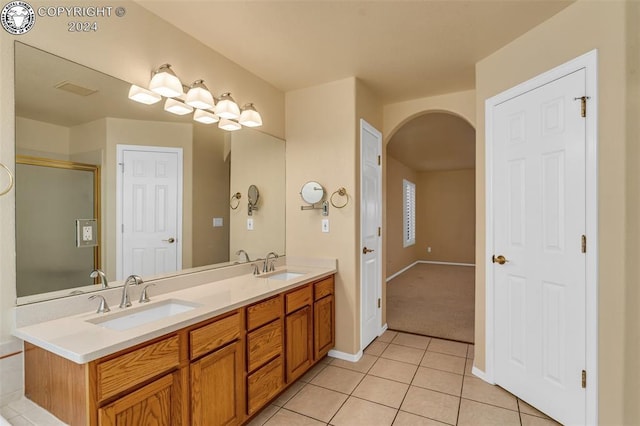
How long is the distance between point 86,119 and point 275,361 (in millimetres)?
1764

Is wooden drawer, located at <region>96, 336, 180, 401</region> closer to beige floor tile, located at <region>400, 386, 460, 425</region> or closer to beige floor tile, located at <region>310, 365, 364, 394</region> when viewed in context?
beige floor tile, located at <region>310, 365, 364, 394</region>

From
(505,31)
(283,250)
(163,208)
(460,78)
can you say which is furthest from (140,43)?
(460,78)

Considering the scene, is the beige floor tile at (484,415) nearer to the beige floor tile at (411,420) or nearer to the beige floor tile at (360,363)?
the beige floor tile at (411,420)

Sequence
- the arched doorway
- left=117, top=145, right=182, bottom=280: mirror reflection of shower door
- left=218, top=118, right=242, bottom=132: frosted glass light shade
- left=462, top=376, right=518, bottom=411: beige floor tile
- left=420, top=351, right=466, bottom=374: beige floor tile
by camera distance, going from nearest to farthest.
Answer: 1. left=117, top=145, right=182, bottom=280: mirror reflection of shower door
2. left=462, top=376, right=518, bottom=411: beige floor tile
3. left=218, top=118, right=242, bottom=132: frosted glass light shade
4. left=420, top=351, right=466, bottom=374: beige floor tile
5. the arched doorway

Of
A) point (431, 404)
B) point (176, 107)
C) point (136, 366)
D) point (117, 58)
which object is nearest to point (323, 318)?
point (431, 404)

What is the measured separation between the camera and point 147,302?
5.68 feet

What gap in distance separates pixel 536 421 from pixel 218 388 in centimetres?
193

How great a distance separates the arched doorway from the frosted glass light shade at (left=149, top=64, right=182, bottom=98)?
2.49 m

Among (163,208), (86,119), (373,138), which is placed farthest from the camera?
(373,138)

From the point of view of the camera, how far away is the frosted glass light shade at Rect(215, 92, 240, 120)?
7.47 ft

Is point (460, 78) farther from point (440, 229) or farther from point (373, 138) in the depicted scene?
point (440, 229)

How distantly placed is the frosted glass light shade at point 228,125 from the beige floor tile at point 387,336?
2.45 metres

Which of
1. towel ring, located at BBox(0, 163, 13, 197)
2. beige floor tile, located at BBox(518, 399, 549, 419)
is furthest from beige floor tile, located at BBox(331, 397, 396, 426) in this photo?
towel ring, located at BBox(0, 163, 13, 197)

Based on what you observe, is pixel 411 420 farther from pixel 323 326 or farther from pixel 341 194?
pixel 341 194
